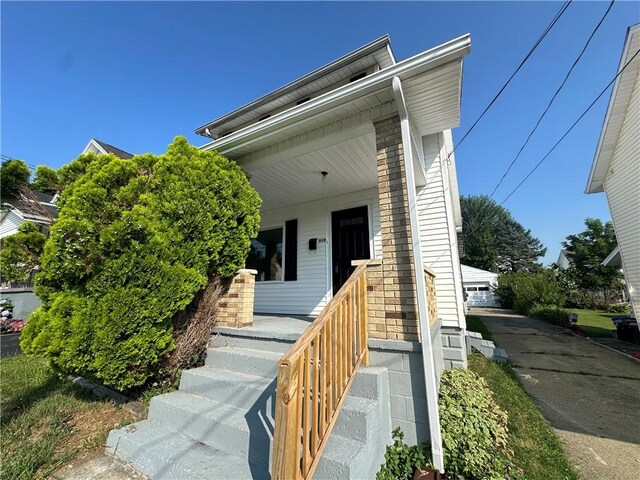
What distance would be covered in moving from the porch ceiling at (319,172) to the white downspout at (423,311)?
690 mm

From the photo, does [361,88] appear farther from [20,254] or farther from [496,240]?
[496,240]

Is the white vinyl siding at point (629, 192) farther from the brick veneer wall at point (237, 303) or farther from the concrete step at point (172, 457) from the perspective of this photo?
the concrete step at point (172, 457)

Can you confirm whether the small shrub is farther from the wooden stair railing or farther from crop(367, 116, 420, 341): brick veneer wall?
crop(367, 116, 420, 341): brick veneer wall

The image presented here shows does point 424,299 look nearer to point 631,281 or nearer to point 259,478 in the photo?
point 259,478

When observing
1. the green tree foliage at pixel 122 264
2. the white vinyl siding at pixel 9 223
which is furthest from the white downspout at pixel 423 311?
the white vinyl siding at pixel 9 223

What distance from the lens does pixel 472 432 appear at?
2.54 meters

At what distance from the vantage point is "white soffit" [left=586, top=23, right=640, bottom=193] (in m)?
6.29

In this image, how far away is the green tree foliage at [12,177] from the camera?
351cm

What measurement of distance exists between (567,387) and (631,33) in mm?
8006

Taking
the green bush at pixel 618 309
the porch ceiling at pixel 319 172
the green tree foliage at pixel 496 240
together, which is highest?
the green tree foliage at pixel 496 240

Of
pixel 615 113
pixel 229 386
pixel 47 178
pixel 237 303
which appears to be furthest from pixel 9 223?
pixel 615 113

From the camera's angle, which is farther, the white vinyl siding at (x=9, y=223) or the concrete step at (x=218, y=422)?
the white vinyl siding at (x=9, y=223)

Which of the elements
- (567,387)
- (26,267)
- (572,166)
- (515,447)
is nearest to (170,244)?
(26,267)

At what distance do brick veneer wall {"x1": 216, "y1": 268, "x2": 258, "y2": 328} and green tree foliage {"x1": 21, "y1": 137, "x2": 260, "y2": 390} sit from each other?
60cm
